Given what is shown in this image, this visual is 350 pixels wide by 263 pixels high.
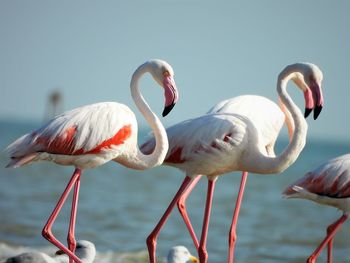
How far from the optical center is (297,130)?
6.69 metres

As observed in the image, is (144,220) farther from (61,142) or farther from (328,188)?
(61,142)

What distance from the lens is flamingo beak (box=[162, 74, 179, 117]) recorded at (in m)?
6.68

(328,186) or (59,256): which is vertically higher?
(328,186)

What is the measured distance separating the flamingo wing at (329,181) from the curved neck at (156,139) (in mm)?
A: 1326

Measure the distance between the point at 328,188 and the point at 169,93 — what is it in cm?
176

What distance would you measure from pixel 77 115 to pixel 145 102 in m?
0.76

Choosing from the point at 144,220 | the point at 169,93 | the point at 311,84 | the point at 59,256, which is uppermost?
the point at 311,84

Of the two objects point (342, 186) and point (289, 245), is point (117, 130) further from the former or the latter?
point (289, 245)

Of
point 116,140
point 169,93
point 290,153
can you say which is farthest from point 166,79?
point 290,153

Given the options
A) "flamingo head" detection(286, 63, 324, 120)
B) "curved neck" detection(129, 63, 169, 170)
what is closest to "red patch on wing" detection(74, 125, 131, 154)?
"curved neck" detection(129, 63, 169, 170)

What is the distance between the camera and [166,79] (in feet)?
22.3

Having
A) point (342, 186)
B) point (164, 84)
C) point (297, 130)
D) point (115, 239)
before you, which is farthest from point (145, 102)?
point (115, 239)

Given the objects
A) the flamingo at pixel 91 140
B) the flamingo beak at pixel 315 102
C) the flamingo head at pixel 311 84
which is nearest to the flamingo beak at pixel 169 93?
the flamingo at pixel 91 140

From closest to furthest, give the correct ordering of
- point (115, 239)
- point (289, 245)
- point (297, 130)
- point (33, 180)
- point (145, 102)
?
point (297, 130) → point (145, 102) → point (115, 239) → point (289, 245) → point (33, 180)
